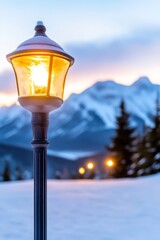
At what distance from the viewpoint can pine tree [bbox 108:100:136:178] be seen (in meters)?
27.8

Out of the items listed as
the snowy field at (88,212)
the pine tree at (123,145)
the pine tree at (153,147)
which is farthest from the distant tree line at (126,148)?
the snowy field at (88,212)

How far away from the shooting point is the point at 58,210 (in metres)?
6.01

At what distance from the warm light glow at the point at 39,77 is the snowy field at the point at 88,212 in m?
2.45

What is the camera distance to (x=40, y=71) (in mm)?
2686

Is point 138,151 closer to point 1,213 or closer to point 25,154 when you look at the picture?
point 1,213

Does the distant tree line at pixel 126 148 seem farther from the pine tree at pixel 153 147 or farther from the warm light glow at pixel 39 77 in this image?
the warm light glow at pixel 39 77

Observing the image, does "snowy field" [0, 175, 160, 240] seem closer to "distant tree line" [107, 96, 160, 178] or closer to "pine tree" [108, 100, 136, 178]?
"distant tree line" [107, 96, 160, 178]

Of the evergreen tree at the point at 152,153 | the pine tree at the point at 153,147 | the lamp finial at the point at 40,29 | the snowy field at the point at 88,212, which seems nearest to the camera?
the lamp finial at the point at 40,29

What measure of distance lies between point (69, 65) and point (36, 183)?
36.8 inches

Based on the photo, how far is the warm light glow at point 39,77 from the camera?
2.69 meters

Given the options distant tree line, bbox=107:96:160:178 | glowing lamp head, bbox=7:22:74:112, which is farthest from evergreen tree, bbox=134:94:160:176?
glowing lamp head, bbox=7:22:74:112

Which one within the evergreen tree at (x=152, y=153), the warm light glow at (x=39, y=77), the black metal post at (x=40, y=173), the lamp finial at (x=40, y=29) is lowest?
the black metal post at (x=40, y=173)

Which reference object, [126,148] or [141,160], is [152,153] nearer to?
[141,160]

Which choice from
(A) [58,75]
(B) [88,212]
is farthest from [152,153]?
(A) [58,75]
